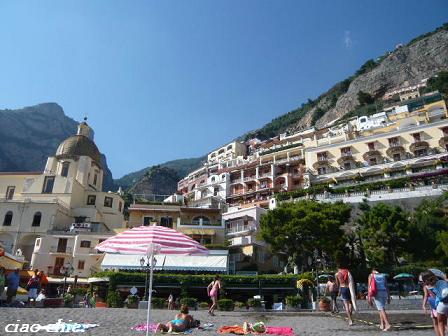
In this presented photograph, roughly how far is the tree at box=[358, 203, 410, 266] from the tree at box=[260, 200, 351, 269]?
7.72ft

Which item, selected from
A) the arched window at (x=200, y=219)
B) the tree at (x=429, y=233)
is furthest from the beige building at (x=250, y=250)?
the tree at (x=429, y=233)

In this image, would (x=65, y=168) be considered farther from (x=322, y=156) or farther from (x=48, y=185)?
(x=322, y=156)

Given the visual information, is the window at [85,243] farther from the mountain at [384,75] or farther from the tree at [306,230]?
the mountain at [384,75]

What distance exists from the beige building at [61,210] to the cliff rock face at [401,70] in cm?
7514

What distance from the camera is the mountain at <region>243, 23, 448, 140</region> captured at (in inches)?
4166

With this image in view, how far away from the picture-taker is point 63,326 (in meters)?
10.0

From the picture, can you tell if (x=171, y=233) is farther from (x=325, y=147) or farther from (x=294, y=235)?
(x=325, y=147)

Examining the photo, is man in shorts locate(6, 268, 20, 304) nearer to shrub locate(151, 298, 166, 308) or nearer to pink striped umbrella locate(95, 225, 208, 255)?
pink striped umbrella locate(95, 225, 208, 255)

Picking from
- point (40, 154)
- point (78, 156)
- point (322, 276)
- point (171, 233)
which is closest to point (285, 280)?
point (322, 276)

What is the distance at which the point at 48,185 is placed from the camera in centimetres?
5100

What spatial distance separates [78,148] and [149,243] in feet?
164

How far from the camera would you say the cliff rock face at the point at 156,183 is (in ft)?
362

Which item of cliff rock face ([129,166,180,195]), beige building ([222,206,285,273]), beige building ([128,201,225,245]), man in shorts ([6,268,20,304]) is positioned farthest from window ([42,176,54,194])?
cliff rock face ([129,166,180,195])

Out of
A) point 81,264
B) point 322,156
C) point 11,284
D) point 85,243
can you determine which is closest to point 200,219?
point 85,243
